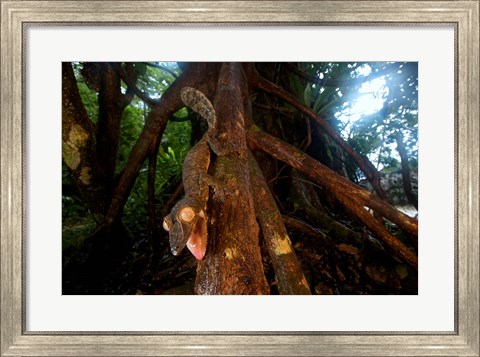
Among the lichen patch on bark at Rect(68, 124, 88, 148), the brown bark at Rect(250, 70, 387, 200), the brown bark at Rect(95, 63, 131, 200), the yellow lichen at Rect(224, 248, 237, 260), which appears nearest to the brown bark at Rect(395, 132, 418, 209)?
the brown bark at Rect(250, 70, 387, 200)

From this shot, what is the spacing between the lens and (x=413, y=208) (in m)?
1.33

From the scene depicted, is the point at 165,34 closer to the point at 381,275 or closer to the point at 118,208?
the point at 118,208

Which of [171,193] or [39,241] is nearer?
[39,241]

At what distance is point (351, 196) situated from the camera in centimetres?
152

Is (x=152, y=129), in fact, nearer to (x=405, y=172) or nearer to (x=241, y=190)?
(x=241, y=190)

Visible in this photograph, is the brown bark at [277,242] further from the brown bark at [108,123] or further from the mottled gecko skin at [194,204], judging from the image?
the brown bark at [108,123]

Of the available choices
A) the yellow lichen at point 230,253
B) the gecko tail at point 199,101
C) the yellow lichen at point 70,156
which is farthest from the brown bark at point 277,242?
the yellow lichen at point 70,156

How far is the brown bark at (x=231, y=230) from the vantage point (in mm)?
1130

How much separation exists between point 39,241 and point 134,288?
0.49 meters

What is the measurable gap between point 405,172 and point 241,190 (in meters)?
0.79

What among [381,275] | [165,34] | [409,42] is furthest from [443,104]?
[165,34]

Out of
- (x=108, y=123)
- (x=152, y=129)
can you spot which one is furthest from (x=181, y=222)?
(x=108, y=123)

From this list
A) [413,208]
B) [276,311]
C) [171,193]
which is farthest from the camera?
[171,193]

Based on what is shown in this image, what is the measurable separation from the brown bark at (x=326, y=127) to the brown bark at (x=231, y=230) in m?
0.29
